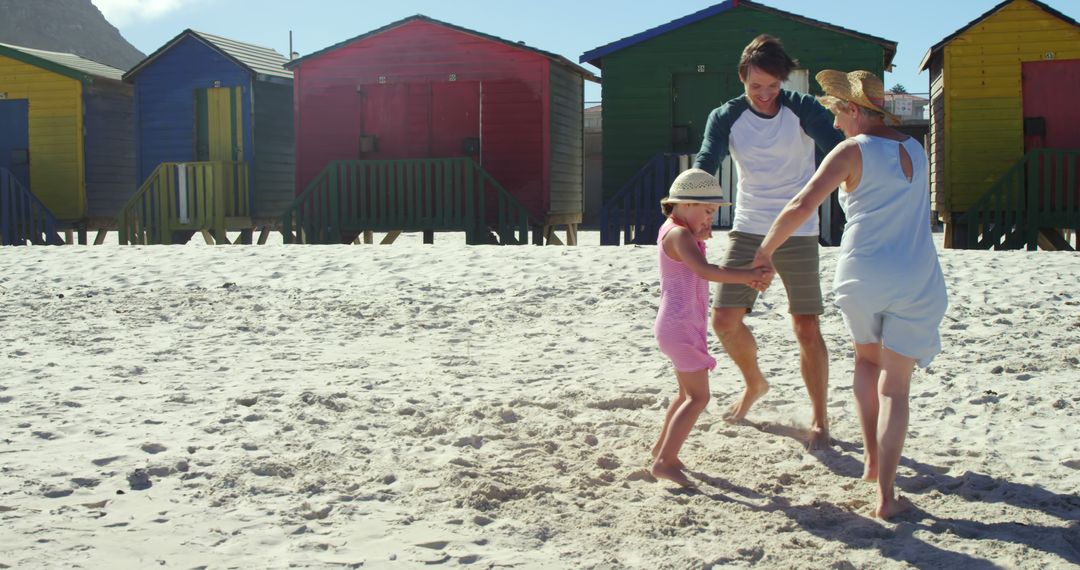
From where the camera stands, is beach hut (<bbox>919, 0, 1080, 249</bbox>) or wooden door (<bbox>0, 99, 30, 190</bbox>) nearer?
beach hut (<bbox>919, 0, 1080, 249</bbox>)

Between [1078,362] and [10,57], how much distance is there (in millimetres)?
18951

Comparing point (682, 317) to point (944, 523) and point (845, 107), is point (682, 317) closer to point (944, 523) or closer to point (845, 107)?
point (845, 107)

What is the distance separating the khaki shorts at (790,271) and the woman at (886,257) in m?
0.82

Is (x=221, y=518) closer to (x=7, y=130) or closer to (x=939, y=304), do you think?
(x=939, y=304)

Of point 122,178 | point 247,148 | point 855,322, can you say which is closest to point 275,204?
point 247,148

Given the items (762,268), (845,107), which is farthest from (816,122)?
(762,268)

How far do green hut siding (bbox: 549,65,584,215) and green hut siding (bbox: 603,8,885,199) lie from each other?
1.19 meters

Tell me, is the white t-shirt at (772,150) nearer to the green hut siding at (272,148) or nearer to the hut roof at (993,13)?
the hut roof at (993,13)

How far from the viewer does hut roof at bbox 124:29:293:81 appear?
59.9 ft

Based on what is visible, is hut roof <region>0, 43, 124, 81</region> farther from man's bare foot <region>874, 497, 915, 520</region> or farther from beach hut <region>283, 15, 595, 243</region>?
man's bare foot <region>874, 497, 915, 520</region>

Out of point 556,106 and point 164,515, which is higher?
point 556,106

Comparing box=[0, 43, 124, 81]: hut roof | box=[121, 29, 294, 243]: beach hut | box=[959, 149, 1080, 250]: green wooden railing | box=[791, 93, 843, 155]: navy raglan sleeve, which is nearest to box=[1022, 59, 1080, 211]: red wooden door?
box=[959, 149, 1080, 250]: green wooden railing

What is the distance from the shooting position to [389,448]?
184 inches

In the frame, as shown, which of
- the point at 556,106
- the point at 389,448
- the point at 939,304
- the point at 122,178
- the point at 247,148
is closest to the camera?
the point at 939,304
